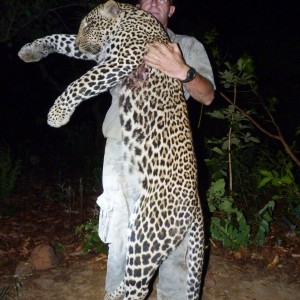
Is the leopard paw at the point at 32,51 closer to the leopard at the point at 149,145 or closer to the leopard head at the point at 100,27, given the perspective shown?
the leopard head at the point at 100,27

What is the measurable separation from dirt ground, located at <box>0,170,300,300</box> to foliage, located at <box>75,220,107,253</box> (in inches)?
2.5

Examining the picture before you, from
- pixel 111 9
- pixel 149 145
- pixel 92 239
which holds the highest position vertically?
pixel 111 9

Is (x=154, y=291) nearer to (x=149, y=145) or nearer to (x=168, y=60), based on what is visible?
(x=149, y=145)

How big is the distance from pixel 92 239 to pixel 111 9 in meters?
2.94

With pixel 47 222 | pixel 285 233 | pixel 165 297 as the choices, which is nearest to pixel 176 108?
pixel 165 297

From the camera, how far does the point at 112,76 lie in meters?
3.00

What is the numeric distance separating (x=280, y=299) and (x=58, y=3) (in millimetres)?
4397

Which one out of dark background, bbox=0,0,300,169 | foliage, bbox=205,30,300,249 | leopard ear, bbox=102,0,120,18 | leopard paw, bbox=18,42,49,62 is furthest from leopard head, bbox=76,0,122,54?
dark background, bbox=0,0,300,169

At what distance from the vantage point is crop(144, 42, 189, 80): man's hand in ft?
9.83

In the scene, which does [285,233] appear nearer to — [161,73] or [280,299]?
[280,299]

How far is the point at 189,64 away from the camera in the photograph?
3.51 m

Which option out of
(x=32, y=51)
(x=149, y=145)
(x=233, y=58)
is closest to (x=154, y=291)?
(x=149, y=145)

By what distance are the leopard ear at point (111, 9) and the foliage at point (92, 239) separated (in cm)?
279

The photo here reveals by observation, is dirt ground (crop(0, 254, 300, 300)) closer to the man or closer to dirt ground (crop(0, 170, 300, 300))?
dirt ground (crop(0, 170, 300, 300))
